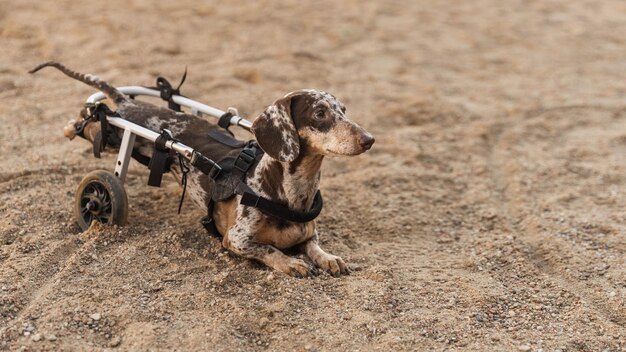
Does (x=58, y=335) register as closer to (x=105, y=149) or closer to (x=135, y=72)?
(x=105, y=149)

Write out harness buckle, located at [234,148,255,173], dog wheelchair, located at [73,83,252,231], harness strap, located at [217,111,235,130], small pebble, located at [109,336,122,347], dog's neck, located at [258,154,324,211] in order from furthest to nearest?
harness strap, located at [217,111,235,130] < dog wheelchair, located at [73,83,252,231] < harness buckle, located at [234,148,255,173] < dog's neck, located at [258,154,324,211] < small pebble, located at [109,336,122,347]

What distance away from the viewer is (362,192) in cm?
550

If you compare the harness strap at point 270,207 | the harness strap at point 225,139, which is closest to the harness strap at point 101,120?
the harness strap at point 225,139

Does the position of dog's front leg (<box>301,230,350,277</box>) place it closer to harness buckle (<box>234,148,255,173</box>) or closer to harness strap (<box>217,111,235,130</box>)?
harness buckle (<box>234,148,255,173</box>)

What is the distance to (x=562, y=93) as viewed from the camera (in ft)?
25.6

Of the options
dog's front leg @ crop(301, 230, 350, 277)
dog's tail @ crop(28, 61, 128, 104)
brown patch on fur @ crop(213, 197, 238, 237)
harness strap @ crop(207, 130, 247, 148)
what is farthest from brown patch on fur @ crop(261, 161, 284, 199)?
dog's tail @ crop(28, 61, 128, 104)

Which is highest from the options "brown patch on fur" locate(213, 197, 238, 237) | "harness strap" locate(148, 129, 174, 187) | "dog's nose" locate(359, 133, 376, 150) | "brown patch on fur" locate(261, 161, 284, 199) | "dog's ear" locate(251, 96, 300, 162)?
"dog's nose" locate(359, 133, 376, 150)

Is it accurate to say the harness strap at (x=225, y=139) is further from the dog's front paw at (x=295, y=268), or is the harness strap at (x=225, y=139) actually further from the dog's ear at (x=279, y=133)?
the dog's front paw at (x=295, y=268)

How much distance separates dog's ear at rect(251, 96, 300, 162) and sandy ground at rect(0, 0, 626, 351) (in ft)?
2.32

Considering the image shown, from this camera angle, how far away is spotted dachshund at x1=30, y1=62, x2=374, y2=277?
13.0 feet

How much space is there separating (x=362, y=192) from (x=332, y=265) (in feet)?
4.33

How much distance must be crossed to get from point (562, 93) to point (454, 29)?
2.44 metres

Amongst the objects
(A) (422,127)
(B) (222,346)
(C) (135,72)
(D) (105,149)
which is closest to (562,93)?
(A) (422,127)

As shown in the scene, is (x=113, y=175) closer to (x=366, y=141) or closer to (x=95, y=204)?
(x=95, y=204)
